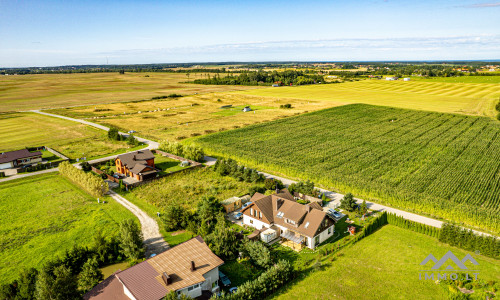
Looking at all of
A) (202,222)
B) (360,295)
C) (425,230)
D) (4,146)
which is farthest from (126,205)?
(4,146)

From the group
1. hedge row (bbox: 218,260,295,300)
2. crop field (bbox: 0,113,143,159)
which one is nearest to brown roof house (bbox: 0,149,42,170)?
crop field (bbox: 0,113,143,159)

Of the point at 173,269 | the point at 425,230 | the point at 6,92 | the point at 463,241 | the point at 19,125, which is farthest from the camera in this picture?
the point at 6,92

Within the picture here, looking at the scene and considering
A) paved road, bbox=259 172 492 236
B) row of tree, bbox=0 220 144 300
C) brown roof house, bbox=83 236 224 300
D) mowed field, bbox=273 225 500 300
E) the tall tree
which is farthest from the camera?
paved road, bbox=259 172 492 236

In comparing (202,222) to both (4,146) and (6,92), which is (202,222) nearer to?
(4,146)

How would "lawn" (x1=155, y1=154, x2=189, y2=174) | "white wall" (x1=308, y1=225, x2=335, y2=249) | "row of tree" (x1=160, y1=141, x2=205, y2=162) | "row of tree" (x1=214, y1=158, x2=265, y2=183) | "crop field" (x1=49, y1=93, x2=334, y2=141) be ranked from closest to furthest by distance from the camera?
"white wall" (x1=308, y1=225, x2=335, y2=249) < "row of tree" (x1=214, y1=158, x2=265, y2=183) < "lawn" (x1=155, y1=154, x2=189, y2=174) < "row of tree" (x1=160, y1=141, x2=205, y2=162) < "crop field" (x1=49, y1=93, x2=334, y2=141)

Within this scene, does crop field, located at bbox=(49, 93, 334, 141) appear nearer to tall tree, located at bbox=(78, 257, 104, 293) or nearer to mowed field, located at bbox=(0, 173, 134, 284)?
mowed field, located at bbox=(0, 173, 134, 284)

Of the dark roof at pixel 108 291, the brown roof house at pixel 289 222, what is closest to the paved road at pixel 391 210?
the brown roof house at pixel 289 222

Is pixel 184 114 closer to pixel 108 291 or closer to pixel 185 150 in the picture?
pixel 185 150

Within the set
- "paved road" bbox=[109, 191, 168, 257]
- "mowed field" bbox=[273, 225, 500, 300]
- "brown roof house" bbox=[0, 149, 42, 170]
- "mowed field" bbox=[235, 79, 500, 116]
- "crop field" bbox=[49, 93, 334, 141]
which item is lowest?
"mowed field" bbox=[273, 225, 500, 300]
